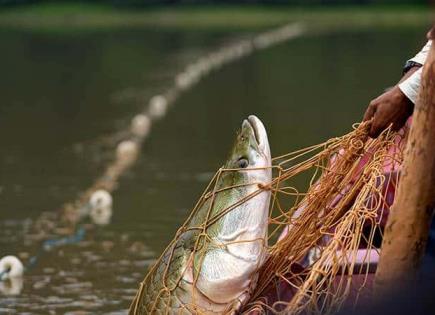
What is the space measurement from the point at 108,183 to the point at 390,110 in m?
6.43

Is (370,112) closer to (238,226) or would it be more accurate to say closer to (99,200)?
A: (238,226)

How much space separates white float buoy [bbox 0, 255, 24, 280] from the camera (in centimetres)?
723

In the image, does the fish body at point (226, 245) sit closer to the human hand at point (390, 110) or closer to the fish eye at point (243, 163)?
the fish eye at point (243, 163)

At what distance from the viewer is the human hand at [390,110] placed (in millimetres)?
4082

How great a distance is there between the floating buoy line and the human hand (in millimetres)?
3298

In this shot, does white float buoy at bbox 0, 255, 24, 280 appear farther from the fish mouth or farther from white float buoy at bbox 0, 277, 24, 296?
the fish mouth

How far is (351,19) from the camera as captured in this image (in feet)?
129

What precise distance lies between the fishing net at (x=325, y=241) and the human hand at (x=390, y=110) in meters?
0.04

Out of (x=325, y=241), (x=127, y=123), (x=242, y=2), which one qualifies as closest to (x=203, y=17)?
(x=242, y=2)

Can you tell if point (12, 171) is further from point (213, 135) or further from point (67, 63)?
point (67, 63)

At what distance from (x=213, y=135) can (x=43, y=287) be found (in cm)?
625

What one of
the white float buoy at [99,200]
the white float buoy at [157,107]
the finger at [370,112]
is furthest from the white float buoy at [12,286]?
the white float buoy at [157,107]

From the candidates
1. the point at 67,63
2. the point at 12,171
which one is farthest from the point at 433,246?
the point at 67,63

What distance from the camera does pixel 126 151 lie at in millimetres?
11844
